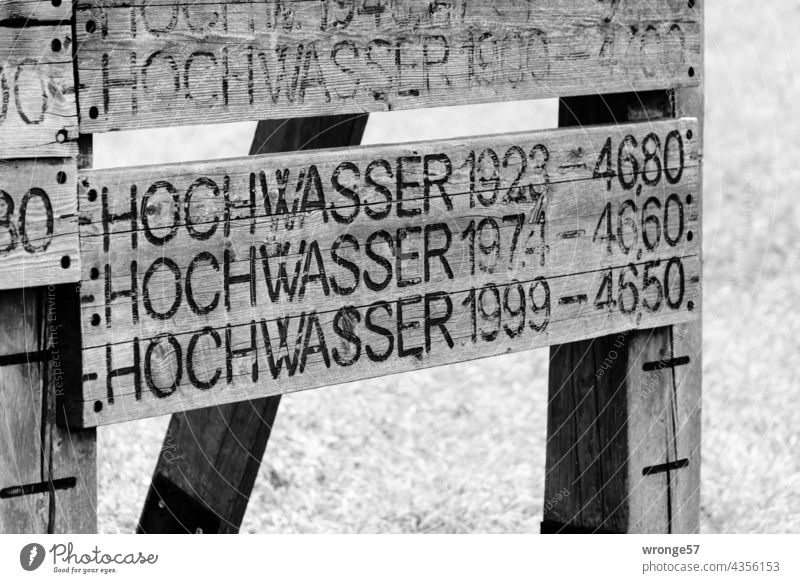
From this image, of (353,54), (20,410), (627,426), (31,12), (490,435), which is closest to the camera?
(31,12)

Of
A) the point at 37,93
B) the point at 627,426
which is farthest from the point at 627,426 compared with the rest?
the point at 37,93

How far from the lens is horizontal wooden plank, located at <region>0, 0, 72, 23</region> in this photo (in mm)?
1837

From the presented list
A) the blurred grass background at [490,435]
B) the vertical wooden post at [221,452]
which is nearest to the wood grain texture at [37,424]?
the vertical wooden post at [221,452]

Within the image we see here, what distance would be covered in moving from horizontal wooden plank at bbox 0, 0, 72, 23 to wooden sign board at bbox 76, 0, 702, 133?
0.04m

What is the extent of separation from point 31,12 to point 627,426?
166cm

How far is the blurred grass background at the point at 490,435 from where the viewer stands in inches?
161

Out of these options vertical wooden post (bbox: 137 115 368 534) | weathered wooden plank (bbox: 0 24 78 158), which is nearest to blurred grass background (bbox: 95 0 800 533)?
vertical wooden post (bbox: 137 115 368 534)

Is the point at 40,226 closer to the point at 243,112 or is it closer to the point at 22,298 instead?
the point at 22,298

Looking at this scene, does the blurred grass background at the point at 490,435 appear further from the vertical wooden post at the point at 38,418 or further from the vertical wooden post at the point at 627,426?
the vertical wooden post at the point at 38,418

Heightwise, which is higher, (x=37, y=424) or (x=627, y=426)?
(x=37, y=424)

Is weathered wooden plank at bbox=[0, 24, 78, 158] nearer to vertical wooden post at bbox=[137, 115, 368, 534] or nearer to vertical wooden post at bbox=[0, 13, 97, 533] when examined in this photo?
vertical wooden post at bbox=[0, 13, 97, 533]

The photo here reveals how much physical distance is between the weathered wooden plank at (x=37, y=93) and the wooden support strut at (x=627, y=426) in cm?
129

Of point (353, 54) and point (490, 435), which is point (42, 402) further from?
point (490, 435)

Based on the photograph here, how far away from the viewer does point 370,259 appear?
2.31 meters
